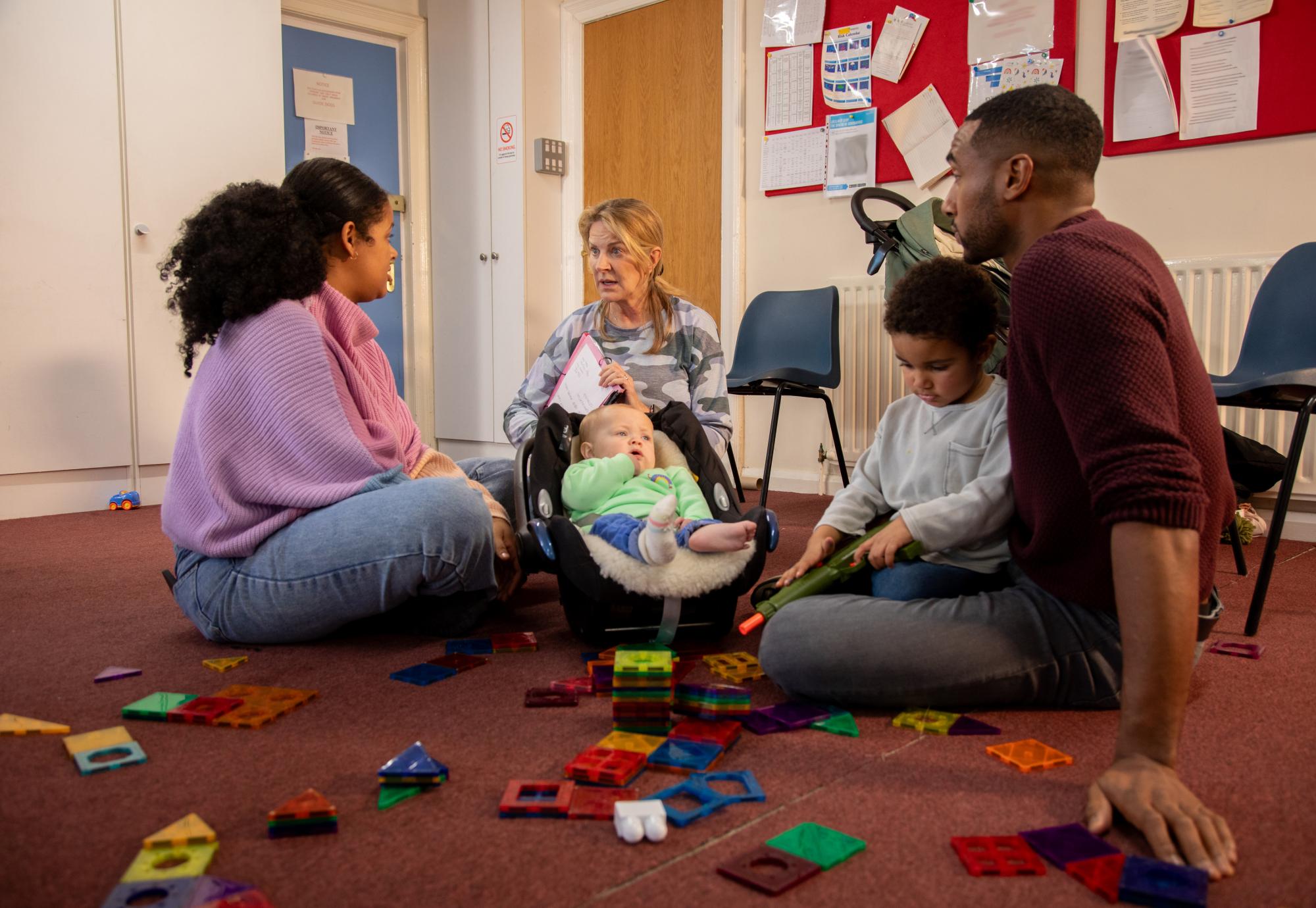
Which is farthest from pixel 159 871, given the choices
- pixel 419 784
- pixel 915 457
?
pixel 915 457

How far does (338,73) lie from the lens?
501 cm

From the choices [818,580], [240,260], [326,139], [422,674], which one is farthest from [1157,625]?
[326,139]

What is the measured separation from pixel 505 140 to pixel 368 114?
2.56 feet

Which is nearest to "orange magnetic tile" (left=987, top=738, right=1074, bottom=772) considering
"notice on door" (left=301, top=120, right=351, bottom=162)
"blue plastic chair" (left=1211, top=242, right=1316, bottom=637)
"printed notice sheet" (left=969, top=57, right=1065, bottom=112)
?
"blue plastic chair" (left=1211, top=242, right=1316, bottom=637)

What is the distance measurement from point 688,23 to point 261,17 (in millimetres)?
1870

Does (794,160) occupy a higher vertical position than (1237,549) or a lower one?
higher

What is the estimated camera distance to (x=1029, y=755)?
128 centimetres

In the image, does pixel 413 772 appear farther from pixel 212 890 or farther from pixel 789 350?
pixel 789 350

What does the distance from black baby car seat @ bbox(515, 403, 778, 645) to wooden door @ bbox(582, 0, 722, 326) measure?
238cm

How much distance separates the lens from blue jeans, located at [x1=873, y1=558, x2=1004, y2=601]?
1.60 m

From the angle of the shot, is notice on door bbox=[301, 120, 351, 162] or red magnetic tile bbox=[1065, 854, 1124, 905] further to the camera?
notice on door bbox=[301, 120, 351, 162]

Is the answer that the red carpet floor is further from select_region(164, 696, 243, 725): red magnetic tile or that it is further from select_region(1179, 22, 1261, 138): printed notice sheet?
select_region(1179, 22, 1261, 138): printed notice sheet

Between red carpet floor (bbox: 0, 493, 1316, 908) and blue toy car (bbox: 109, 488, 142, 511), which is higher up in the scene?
red carpet floor (bbox: 0, 493, 1316, 908)

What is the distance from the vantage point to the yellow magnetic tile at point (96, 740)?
1285 millimetres
